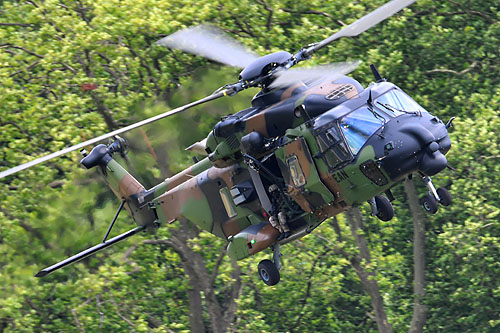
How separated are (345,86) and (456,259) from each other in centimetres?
1120

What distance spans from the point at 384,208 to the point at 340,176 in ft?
6.13

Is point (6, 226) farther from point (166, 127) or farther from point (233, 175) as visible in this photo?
point (233, 175)

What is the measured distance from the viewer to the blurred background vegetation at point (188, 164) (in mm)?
23922

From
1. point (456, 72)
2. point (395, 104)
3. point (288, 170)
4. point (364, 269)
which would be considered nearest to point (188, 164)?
point (288, 170)

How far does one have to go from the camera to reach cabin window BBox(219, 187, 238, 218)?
63.3ft

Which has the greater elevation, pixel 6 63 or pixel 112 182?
pixel 6 63

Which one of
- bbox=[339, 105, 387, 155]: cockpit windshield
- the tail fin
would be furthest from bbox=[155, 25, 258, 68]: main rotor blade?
the tail fin

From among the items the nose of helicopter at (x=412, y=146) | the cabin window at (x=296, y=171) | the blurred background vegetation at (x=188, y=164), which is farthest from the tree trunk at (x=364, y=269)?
the nose of helicopter at (x=412, y=146)

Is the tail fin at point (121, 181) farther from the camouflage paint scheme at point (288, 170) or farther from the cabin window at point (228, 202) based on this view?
the cabin window at point (228, 202)

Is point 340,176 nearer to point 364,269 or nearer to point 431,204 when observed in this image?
point 431,204

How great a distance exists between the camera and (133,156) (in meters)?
21.9

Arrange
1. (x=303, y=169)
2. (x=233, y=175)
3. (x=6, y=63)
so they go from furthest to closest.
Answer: (x=6, y=63), (x=233, y=175), (x=303, y=169)

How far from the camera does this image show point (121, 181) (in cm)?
2156

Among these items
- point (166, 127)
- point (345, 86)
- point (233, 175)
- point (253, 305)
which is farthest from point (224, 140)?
point (253, 305)
